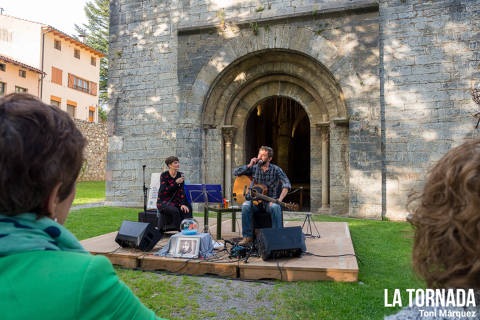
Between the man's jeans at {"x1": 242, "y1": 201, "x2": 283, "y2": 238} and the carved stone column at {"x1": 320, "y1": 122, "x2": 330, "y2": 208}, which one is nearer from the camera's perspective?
the man's jeans at {"x1": 242, "y1": 201, "x2": 283, "y2": 238}

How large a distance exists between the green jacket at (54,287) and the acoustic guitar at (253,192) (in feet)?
15.2

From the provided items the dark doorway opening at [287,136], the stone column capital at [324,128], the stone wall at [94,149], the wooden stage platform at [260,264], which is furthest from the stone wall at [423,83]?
the stone wall at [94,149]

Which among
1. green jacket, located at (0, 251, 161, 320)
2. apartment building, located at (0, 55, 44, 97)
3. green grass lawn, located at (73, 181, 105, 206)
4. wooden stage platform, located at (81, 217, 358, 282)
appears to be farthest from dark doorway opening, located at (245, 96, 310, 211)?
apartment building, located at (0, 55, 44, 97)

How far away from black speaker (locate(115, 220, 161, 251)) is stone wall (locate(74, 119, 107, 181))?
19.0 meters

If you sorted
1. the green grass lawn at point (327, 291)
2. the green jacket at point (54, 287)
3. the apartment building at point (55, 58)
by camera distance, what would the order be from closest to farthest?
the green jacket at point (54, 287)
the green grass lawn at point (327, 291)
the apartment building at point (55, 58)

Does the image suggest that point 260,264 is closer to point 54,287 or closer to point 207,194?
point 207,194

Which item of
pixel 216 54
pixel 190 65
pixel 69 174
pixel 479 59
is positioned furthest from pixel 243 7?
pixel 69 174

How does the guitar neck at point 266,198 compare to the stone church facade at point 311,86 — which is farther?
the stone church facade at point 311,86

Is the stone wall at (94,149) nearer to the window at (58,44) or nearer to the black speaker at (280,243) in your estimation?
the window at (58,44)

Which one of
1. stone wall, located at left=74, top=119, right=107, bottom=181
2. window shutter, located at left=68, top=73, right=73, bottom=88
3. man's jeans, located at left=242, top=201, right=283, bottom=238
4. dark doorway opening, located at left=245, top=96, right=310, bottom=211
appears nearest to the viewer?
man's jeans, located at left=242, top=201, right=283, bottom=238

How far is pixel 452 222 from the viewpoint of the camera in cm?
79

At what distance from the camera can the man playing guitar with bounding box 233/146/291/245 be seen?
5391 millimetres

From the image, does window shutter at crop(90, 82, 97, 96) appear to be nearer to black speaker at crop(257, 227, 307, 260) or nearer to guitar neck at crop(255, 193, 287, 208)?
guitar neck at crop(255, 193, 287, 208)

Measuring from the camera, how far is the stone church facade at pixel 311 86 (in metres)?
8.02
